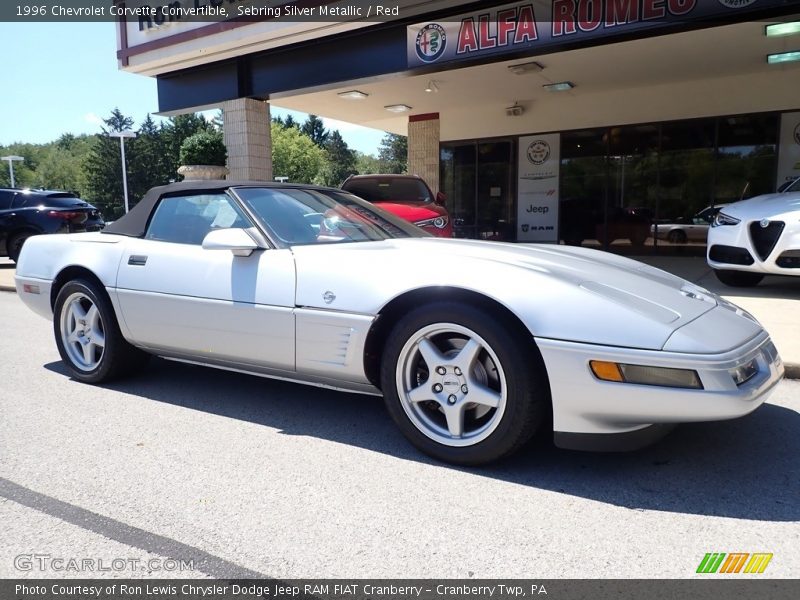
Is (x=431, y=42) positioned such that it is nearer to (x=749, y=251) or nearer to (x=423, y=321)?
(x=749, y=251)

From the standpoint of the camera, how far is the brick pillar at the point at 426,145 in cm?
1503

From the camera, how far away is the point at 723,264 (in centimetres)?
682

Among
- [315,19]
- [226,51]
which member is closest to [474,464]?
[315,19]

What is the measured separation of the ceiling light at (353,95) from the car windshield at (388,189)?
11.2ft

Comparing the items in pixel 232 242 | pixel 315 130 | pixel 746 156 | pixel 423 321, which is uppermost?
pixel 315 130

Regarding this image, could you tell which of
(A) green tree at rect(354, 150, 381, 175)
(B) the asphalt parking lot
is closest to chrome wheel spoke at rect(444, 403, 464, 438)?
(B) the asphalt parking lot

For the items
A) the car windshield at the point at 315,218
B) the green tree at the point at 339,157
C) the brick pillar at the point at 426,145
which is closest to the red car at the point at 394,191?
the car windshield at the point at 315,218

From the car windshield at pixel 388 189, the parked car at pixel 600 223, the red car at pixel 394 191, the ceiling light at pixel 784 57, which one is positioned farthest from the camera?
the parked car at pixel 600 223

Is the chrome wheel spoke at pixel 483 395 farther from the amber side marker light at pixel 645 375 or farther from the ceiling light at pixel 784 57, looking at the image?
the ceiling light at pixel 784 57

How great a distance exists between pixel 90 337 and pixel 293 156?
7604 cm

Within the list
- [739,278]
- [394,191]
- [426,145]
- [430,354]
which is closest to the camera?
[430,354]

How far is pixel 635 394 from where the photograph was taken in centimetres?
223

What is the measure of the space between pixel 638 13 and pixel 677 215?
6336mm

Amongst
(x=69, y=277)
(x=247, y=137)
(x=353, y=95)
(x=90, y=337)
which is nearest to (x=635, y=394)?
(x=90, y=337)
